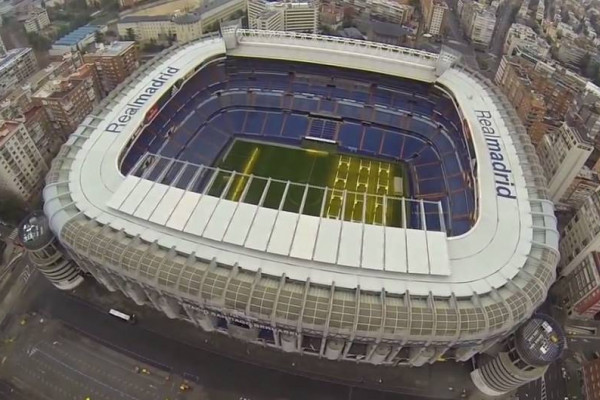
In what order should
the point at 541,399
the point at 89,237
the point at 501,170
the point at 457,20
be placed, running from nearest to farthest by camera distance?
1. the point at 89,237
2. the point at 541,399
3. the point at 501,170
4. the point at 457,20

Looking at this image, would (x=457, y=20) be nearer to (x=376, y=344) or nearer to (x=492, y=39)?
(x=492, y=39)

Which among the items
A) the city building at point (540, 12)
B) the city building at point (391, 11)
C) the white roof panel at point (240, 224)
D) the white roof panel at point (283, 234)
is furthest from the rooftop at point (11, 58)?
the city building at point (540, 12)

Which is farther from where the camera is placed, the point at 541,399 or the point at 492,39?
the point at 492,39

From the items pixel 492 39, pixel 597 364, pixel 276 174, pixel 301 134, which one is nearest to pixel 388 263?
pixel 597 364

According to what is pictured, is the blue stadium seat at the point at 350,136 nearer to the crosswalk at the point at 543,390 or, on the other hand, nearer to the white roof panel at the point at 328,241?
the white roof panel at the point at 328,241

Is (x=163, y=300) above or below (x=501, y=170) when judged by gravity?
below

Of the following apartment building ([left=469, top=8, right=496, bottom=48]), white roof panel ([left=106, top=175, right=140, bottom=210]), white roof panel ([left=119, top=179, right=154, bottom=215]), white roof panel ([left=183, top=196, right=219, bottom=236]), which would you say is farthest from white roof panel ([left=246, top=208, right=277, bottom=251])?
apartment building ([left=469, top=8, right=496, bottom=48])

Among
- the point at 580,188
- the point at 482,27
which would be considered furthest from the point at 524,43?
the point at 580,188
